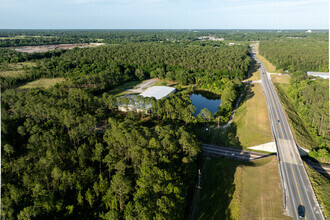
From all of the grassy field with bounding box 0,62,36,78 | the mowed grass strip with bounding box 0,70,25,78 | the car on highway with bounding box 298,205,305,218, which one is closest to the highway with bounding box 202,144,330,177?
the car on highway with bounding box 298,205,305,218

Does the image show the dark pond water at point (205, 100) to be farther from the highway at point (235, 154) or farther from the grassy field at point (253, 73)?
the grassy field at point (253, 73)

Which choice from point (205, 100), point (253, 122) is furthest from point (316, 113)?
point (205, 100)

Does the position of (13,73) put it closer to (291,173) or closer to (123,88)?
(123,88)

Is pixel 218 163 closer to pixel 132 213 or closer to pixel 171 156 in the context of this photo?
pixel 171 156

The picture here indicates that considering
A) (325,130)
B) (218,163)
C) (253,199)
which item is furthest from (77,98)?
(325,130)

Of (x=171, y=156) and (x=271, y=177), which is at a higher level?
(x=171, y=156)

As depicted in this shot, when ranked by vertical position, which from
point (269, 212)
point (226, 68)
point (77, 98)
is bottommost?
point (269, 212)
